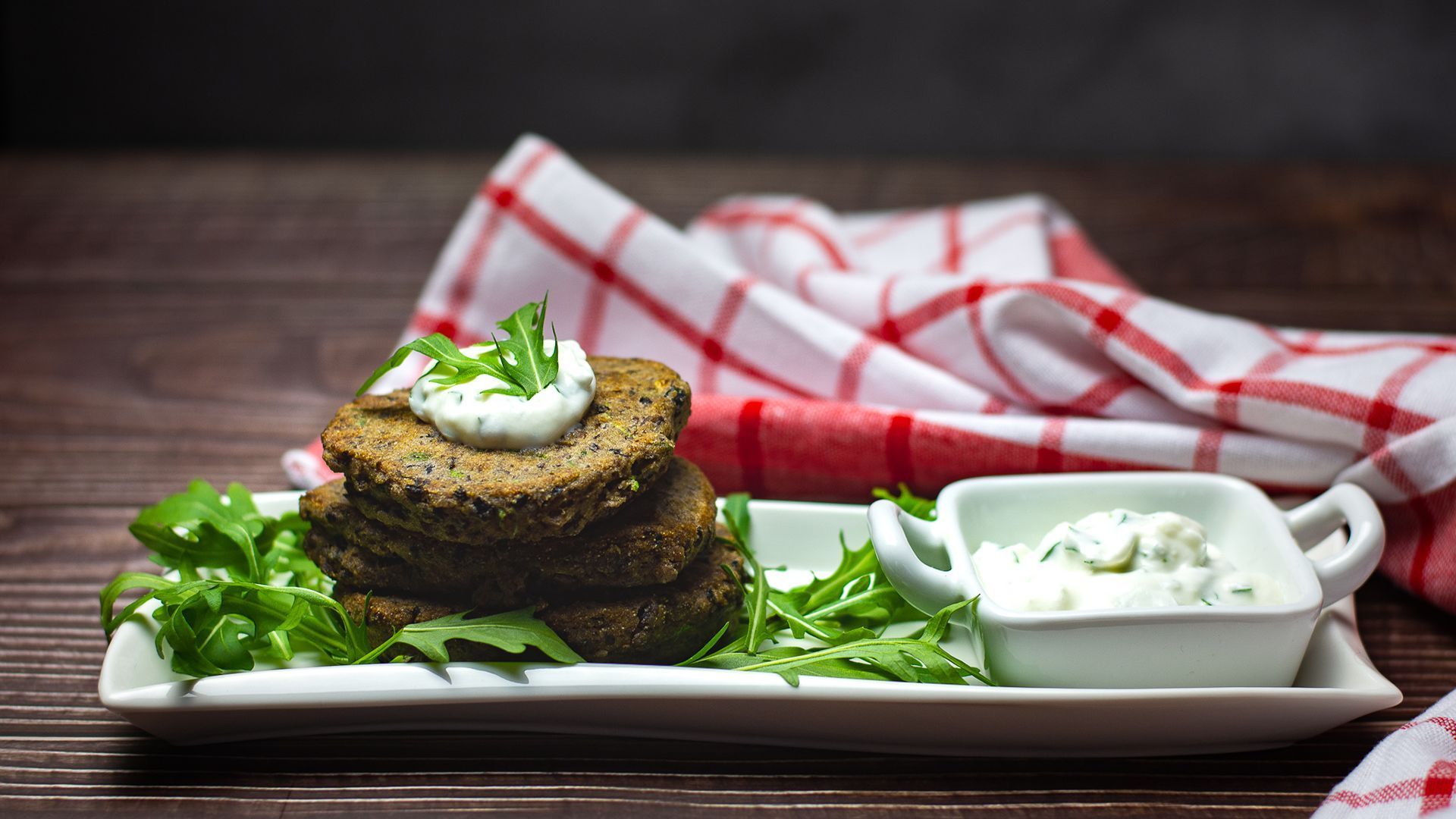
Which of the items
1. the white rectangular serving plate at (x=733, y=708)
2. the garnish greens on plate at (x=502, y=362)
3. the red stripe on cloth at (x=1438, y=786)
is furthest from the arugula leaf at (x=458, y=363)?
the red stripe on cloth at (x=1438, y=786)

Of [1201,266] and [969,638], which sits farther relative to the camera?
[1201,266]

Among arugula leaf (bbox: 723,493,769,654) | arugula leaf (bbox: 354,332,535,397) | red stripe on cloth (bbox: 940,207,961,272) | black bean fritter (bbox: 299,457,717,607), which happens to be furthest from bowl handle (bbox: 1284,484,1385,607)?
red stripe on cloth (bbox: 940,207,961,272)

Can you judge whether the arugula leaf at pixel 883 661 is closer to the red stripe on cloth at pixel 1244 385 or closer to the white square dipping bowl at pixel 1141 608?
the white square dipping bowl at pixel 1141 608

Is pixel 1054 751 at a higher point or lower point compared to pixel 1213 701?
lower

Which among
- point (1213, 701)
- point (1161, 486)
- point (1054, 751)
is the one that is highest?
point (1161, 486)

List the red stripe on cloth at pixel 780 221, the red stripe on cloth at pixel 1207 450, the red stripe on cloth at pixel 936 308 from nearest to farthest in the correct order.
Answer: the red stripe on cloth at pixel 1207 450, the red stripe on cloth at pixel 936 308, the red stripe on cloth at pixel 780 221

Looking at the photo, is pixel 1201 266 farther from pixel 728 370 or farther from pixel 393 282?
pixel 393 282

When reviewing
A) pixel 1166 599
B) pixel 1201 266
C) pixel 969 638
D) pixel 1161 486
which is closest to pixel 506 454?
pixel 969 638
